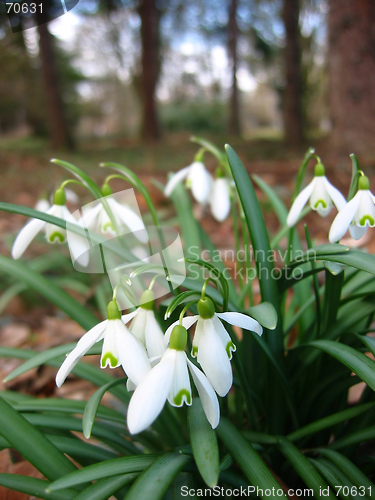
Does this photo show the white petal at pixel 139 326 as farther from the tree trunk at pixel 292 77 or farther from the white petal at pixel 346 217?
the tree trunk at pixel 292 77

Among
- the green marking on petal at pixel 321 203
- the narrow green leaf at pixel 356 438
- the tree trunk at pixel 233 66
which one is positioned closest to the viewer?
the narrow green leaf at pixel 356 438

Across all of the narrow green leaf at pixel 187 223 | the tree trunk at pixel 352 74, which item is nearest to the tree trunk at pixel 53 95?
the tree trunk at pixel 352 74

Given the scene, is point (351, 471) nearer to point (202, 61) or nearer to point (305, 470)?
point (305, 470)

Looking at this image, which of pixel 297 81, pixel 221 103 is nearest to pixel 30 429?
pixel 297 81

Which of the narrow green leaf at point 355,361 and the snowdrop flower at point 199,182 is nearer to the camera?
the narrow green leaf at point 355,361

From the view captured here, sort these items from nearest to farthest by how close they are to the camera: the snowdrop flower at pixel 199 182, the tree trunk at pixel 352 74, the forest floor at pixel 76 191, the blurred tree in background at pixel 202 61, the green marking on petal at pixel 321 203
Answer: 1. the green marking on petal at pixel 321 203
2. the snowdrop flower at pixel 199 182
3. the forest floor at pixel 76 191
4. the tree trunk at pixel 352 74
5. the blurred tree in background at pixel 202 61

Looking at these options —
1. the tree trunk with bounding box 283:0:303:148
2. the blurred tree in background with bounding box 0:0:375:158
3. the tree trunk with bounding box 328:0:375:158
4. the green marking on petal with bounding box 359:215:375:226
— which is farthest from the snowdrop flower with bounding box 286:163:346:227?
the tree trunk with bounding box 283:0:303:148
